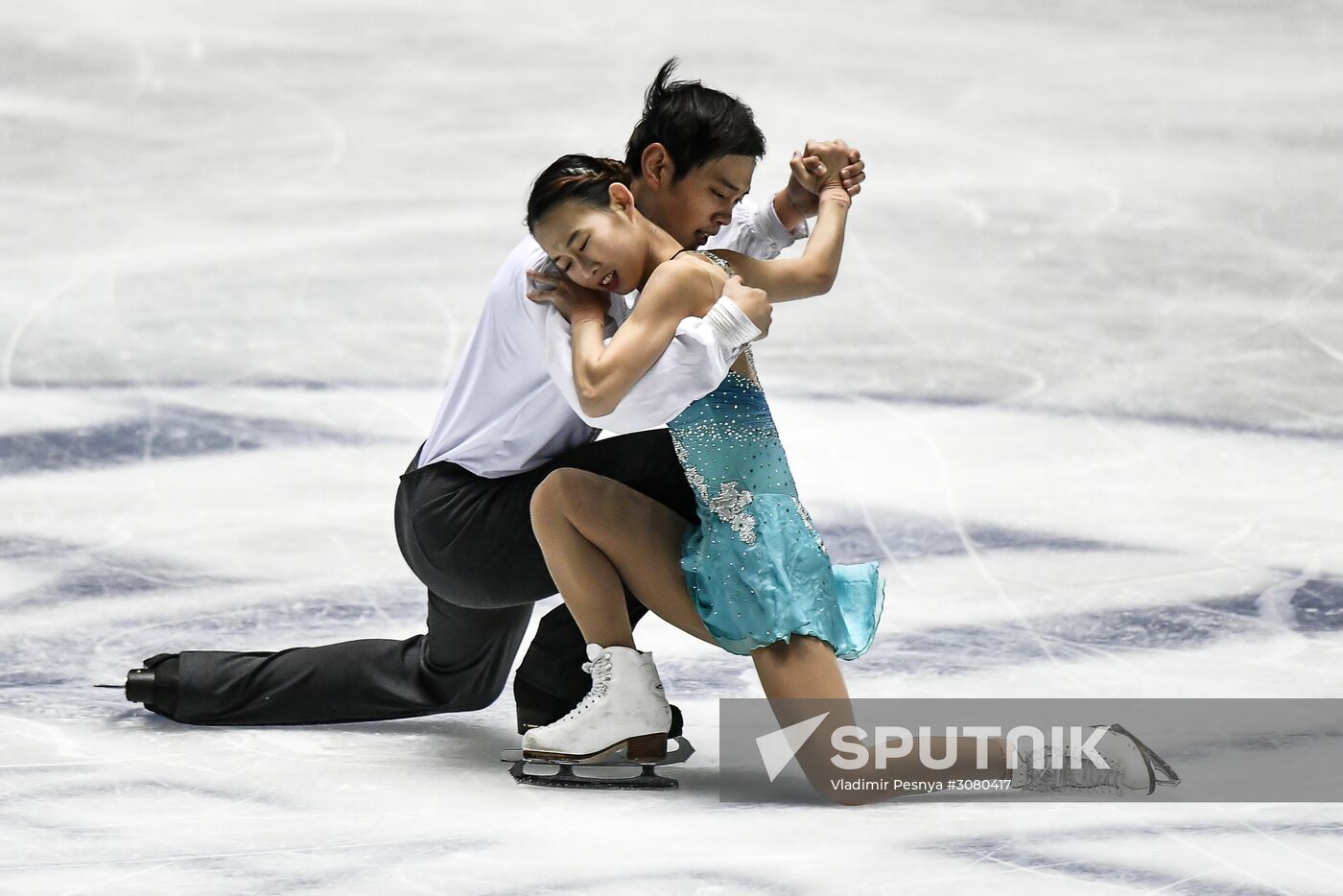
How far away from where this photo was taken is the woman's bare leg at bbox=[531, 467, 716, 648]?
3.08 metres

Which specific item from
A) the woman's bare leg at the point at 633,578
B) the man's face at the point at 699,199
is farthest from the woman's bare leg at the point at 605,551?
the man's face at the point at 699,199

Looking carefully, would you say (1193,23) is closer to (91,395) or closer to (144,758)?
(91,395)

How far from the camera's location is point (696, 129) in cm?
305

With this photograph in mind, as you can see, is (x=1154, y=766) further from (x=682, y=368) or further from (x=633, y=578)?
(x=682, y=368)

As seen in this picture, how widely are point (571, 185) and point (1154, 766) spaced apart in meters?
1.41

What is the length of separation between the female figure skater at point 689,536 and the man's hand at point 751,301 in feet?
0.10

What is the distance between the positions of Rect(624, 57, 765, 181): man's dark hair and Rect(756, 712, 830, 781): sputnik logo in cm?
95

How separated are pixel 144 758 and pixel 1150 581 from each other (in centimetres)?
258

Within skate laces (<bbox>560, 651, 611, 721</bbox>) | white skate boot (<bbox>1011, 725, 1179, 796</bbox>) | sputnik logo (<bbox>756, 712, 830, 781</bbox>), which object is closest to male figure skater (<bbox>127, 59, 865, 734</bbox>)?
skate laces (<bbox>560, 651, 611, 721</bbox>)

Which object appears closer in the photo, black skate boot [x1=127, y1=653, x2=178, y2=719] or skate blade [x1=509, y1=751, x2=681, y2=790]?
skate blade [x1=509, y1=751, x2=681, y2=790]

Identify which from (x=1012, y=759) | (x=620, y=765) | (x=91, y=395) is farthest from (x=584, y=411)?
(x=91, y=395)

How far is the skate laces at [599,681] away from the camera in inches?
122

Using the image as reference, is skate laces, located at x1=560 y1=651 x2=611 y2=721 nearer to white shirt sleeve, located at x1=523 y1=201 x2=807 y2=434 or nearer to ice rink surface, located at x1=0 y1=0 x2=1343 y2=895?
ice rink surface, located at x1=0 y1=0 x2=1343 y2=895

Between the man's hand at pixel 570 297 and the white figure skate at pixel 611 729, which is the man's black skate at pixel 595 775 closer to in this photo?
the white figure skate at pixel 611 729
